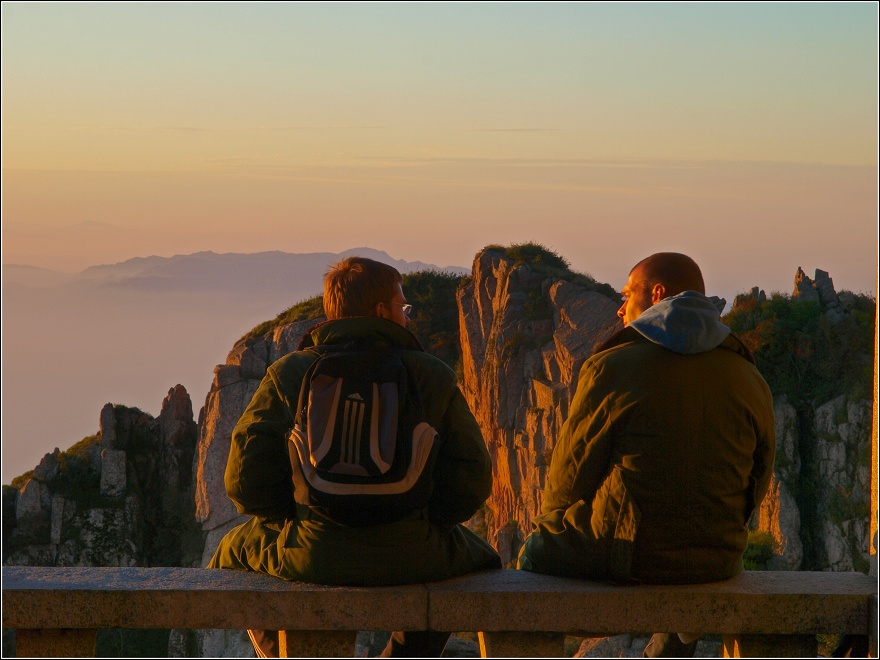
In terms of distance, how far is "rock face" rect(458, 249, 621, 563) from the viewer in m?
48.1

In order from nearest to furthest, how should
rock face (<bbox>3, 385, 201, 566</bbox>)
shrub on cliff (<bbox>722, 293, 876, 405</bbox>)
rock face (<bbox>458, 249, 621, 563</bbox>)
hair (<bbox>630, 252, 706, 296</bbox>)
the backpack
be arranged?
Answer: the backpack
hair (<bbox>630, 252, 706, 296</bbox>)
shrub on cliff (<bbox>722, 293, 876, 405</bbox>)
rock face (<bbox>458, 249, 621, 563</bbox>)
rock face (<bbox>3, 385, 201, 566</bbox>)

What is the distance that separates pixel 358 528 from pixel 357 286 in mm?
1085

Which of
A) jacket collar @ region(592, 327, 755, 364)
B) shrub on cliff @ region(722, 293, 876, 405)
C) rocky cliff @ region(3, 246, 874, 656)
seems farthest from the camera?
shrub on cliff @ region(722, 293, 876, 405)

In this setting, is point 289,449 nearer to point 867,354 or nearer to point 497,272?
point 867,354

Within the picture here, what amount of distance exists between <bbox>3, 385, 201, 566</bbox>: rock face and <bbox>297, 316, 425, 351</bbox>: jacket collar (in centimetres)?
5612

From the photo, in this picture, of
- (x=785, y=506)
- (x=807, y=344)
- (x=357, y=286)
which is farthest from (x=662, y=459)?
(x=807, y=344)

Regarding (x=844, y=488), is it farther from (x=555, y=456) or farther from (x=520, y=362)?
(x=555, y=456)

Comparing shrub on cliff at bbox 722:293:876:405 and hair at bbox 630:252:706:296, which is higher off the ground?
shrub on cliff at bbox 722:293:876:405

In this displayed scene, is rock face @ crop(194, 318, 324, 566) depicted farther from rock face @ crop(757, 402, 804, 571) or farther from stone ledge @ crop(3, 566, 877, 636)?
stone ledge @ crop(3, 566, 877, 636)

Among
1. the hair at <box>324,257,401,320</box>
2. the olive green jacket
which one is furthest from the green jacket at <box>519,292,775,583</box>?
the hair at <box>324,257,401,320</box>

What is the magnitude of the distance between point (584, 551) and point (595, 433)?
57 centimetres

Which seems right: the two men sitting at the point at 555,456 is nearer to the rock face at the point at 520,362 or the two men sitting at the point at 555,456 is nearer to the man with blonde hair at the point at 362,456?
the man with blonde hair at the point at 362,456

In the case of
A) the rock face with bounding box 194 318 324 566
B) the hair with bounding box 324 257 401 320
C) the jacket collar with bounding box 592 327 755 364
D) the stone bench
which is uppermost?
the rock face with bounding box 194 318 324 566

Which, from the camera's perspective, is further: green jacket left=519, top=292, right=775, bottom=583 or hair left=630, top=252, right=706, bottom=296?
hair left=630, top=252, right=706, bottom=296
